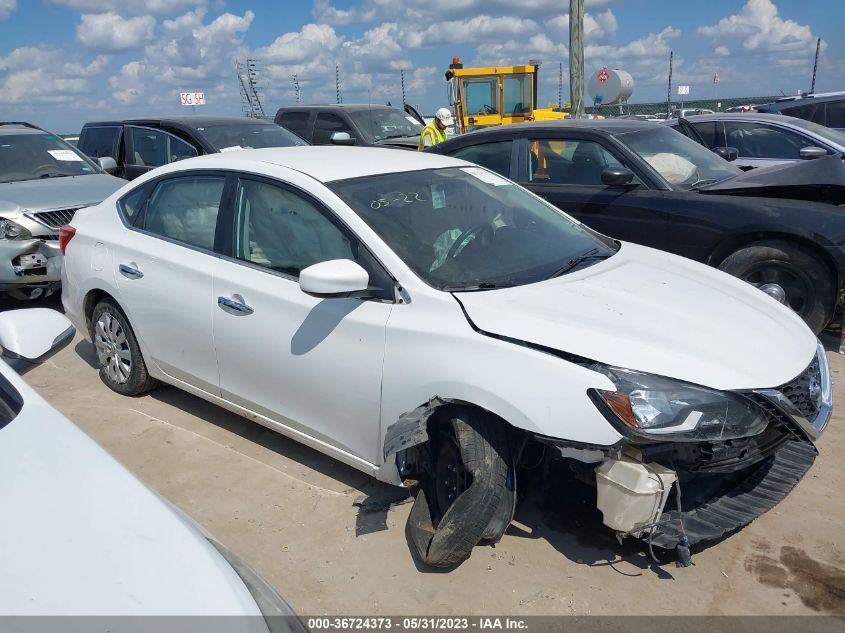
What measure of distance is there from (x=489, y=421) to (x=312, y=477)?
129 cm

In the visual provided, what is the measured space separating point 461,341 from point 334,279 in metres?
0.59

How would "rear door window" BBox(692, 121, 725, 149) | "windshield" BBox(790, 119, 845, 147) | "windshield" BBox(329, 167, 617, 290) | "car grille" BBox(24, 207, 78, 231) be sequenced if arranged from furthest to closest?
"rear door window" BBox(692, 121, 725, 149) → "windshield" BBox(790, 119, 845, 147) → "car grille" BBox(24, 207, 78, 231) → "windshield" BBox(329, 167, 617, 290)

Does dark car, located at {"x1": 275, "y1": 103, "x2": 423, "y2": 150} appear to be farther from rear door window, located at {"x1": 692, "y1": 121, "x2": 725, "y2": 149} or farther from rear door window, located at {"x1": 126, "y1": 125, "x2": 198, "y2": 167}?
rear door window, located at {"x1": 692, "y1": 121, "x2": 725, "y2": 149}

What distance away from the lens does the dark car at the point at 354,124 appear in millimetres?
12477

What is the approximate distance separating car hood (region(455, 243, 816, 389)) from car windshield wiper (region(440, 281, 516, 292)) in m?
0.05

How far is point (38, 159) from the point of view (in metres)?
7.97

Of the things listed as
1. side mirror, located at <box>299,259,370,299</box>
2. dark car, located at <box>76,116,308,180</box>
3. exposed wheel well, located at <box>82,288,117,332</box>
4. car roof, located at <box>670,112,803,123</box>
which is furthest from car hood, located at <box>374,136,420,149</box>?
side mirror, located at <box>299,259,370,299</box>

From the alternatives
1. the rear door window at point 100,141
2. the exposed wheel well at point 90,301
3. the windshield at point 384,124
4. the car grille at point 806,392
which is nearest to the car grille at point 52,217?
the exposed wheel well at point 90,301

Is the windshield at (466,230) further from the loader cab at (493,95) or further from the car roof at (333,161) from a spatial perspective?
the loader cab at (493,95)

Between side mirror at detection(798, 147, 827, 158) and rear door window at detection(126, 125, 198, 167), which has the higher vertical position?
rear door window at detection(126, 125, 198, 167)

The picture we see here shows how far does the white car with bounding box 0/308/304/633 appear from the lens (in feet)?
5.31

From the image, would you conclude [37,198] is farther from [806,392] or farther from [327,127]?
[806,392]

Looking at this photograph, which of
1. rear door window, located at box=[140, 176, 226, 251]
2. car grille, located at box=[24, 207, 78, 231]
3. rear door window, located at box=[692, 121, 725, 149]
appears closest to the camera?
rear door window, located at box=[140, 176, 226, 251]

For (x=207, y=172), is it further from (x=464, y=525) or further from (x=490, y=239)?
(x=464, y=525)
